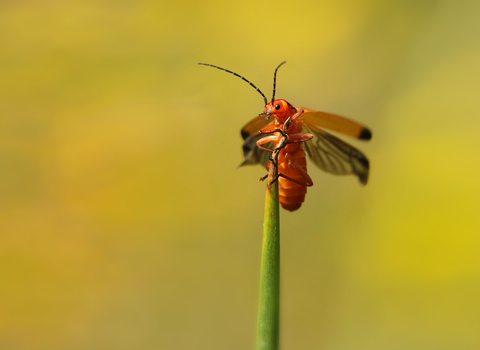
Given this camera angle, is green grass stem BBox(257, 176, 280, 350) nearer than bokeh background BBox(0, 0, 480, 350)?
Yes

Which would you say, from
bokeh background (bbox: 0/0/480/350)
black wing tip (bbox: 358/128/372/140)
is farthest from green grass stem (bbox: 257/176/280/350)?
bokeh background (bbox: 0/0/480/350)

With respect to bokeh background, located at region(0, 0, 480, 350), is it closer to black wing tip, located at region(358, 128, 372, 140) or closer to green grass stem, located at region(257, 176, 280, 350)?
black wing tip, located at region(358, 128, 372, 140)

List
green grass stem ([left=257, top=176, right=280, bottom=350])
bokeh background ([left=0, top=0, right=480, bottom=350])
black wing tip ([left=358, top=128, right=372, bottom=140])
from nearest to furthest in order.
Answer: green grass stem ([left=257, top=176, right=280, bottom=350])
black wing tip ([left=358, top=128, right=372, bottom=140])
bokeh background ([left=0, top=0, right=480, bottom=350])

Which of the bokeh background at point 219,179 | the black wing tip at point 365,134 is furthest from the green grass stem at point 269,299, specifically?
the bokeh background at point 219,179

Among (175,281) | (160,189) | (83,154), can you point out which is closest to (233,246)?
(175,281)

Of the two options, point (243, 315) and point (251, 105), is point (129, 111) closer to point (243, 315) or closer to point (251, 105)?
point (251, 105)

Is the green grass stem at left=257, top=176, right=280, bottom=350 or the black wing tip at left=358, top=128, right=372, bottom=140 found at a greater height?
the black wing tip at left=358, top=128, right=372, bottom=140

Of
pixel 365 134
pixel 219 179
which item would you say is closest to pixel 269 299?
pixel 365 134

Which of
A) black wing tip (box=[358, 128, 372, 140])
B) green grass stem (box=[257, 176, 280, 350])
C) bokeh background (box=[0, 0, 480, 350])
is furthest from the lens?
bokeh background (box=[0, 0, 480, 350])
